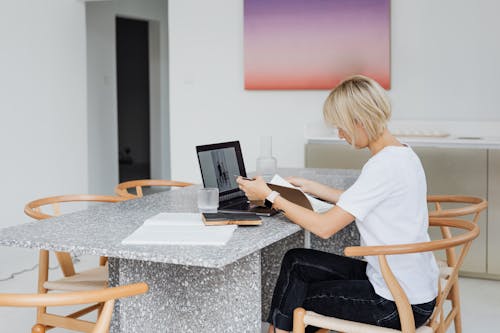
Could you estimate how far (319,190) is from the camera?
266 centimetres

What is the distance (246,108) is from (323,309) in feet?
12.3

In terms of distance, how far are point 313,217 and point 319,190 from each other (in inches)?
23.5

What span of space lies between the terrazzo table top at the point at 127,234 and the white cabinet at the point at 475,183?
2394 millimetres

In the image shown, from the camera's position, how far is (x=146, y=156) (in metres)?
10.3

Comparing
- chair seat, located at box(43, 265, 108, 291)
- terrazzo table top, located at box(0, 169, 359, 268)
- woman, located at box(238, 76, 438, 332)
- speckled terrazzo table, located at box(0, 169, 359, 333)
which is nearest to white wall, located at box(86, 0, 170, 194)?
chair seat, located at box(43, 265, 108, 291)

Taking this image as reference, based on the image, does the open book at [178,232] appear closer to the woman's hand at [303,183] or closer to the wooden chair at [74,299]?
the wooden chair at [74,299]

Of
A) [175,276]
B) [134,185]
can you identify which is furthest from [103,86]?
[175,276]

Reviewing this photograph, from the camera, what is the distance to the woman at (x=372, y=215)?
206 centimetres

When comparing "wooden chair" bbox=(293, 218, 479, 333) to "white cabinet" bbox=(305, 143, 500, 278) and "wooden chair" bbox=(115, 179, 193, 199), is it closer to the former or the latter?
"wooden chair" bbox=(115, 179, 193, 199)

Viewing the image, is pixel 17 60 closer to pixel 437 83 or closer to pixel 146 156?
pixel 437 83

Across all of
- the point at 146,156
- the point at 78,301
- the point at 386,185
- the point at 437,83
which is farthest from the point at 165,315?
the point at 146,156

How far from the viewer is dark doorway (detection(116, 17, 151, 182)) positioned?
10055 millimetres

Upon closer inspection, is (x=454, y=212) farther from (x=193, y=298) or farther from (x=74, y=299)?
(x=74, y=299)

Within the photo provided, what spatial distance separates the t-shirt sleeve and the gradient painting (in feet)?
10.3
